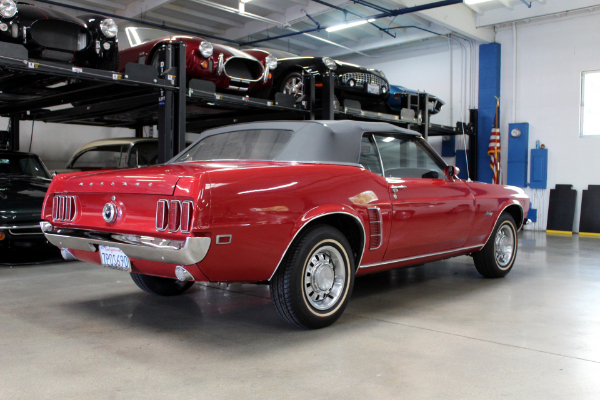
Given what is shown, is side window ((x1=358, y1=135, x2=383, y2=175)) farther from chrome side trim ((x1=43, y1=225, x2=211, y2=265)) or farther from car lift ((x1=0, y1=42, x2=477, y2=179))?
car lift ((x1=0, y1=42, x2=477, y2=179))

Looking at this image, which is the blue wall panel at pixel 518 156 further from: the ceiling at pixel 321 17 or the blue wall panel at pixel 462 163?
the ceiling at pixel 321 17

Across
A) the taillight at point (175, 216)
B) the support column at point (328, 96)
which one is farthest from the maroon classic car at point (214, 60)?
the taillight at point (175, 216)

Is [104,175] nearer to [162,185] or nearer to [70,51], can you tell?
[162,185]

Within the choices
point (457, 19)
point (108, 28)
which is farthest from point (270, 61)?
point (457, 19)


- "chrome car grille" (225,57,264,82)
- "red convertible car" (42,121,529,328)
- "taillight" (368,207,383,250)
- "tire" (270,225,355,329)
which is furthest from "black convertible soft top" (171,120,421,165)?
"chrome car grille" (225,57,264,82)

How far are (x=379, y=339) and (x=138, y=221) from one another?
5.21 feet

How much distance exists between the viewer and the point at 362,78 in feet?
29.2

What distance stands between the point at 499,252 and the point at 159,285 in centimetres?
331

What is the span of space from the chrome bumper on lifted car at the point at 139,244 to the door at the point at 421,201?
1.60 metres

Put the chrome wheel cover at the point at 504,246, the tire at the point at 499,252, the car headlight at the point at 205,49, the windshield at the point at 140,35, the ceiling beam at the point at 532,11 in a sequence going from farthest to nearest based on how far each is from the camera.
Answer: the ceiling beam at the point at 532,11 < the windshield at the point at 140,35 < the car headlight at the point at 205,49 < the chrome wheel cover at the point at 504,246 < the tire at the point at 499,252

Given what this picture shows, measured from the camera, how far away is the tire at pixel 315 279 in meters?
3.04

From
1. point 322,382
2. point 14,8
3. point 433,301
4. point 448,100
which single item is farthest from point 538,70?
point 322,382

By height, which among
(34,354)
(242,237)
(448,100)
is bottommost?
(34,354)

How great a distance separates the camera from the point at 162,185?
9.10ft
